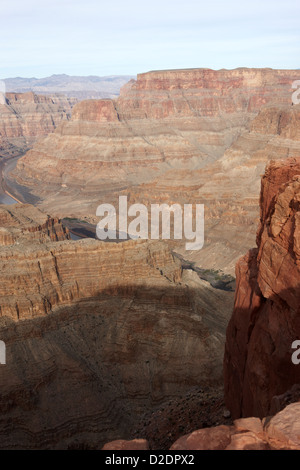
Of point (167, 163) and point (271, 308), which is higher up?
point (271, 308)

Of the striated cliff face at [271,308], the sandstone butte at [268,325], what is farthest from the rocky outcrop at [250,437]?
the striated cliff face at [271,308]

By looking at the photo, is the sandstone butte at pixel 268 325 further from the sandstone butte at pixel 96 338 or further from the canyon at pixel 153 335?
the sandstone butte at pixel 96 338

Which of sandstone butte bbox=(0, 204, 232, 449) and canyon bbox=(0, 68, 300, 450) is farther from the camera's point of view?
sandstone butte bbox=(0, 204, 232, 449)

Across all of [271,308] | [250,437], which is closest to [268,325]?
[271,308]

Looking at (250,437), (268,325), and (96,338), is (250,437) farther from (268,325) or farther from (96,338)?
(96,338)

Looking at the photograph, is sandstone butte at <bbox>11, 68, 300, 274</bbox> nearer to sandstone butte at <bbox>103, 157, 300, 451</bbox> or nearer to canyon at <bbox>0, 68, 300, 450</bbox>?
canyon at <bbox>0, 68, 300, 450</bbox>

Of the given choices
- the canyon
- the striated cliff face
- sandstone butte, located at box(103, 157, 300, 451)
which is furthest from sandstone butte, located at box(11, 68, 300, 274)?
the striated cliff face

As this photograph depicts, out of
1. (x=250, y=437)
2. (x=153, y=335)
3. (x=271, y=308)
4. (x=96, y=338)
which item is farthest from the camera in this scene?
(x=96, y=338)

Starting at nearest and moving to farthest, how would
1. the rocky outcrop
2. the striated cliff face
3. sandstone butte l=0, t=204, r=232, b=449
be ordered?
the rocky outcrop, the striated cliff face, sandstone butte l=0, t=204, r=232, b=449
